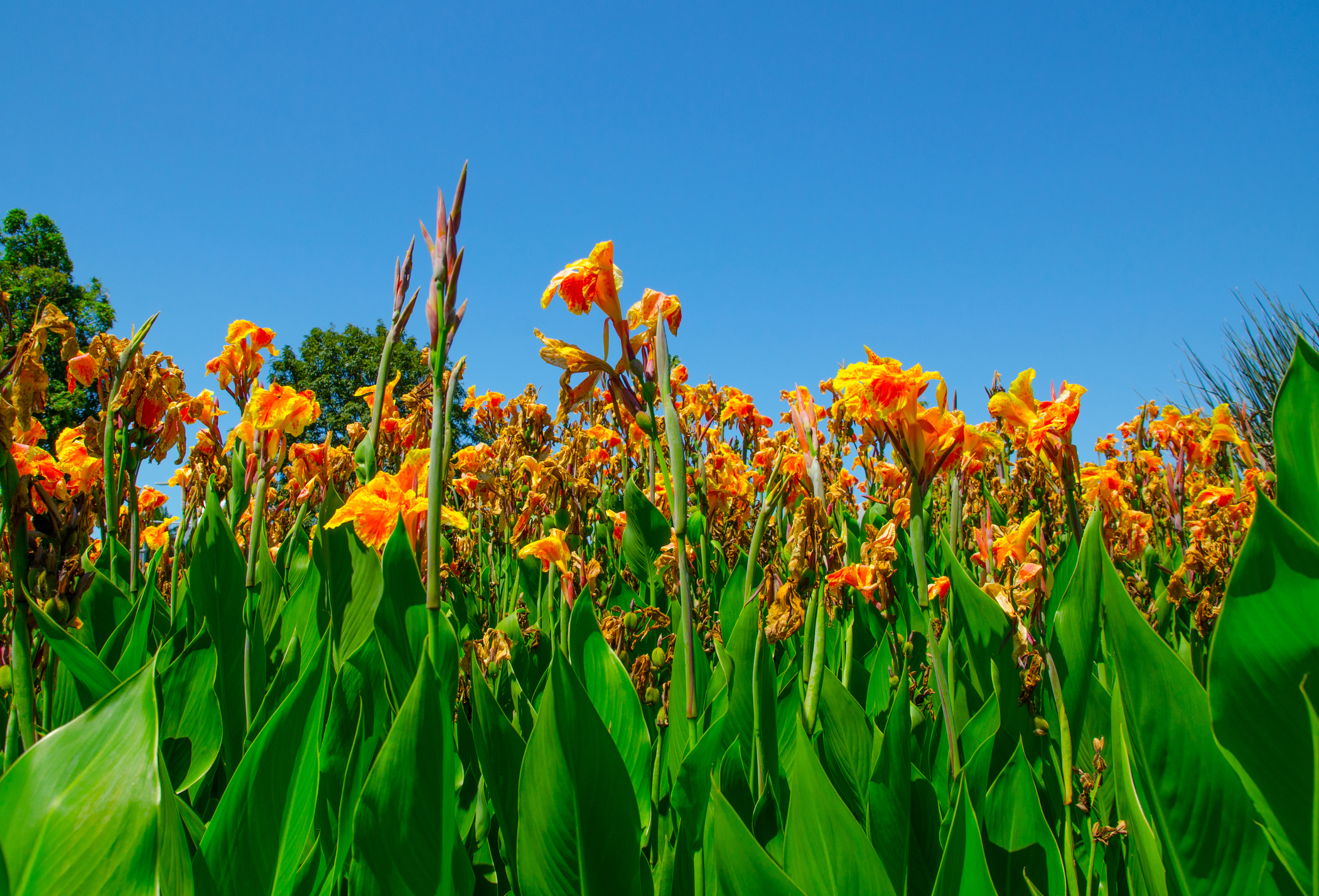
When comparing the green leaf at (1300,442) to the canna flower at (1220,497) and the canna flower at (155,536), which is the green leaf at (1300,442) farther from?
the canna flower at (155,536)

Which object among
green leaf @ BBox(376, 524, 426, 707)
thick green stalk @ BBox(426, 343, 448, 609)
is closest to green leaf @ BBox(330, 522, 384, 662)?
green leaf @ BBox(376, 524, 426, 707)

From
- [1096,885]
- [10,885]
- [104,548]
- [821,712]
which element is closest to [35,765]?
[10,885]

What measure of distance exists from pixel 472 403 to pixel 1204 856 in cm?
333

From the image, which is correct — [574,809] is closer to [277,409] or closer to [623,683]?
[623,683]

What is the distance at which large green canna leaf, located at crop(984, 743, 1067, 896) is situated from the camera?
0.99 meters

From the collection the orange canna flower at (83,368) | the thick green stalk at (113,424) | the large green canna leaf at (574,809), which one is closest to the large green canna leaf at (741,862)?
the large green canna leaf at (574,809)

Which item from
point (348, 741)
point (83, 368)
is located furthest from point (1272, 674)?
point (83, 368)

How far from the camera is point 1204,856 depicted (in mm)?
798

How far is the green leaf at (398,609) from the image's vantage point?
102cm

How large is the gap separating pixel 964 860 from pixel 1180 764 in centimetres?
30

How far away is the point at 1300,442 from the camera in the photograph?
0.81 metres

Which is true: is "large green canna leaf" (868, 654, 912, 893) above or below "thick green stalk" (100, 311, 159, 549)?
below

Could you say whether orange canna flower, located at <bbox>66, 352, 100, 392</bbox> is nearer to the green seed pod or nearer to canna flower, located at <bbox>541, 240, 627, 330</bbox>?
the green seed pod

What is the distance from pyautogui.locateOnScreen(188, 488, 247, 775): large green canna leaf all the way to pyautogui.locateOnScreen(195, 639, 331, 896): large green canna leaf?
51cm
